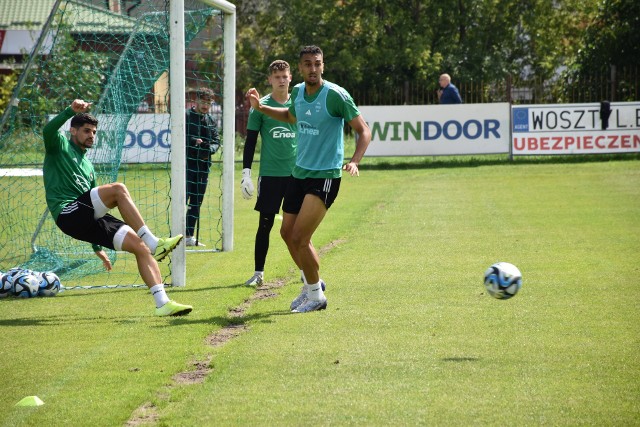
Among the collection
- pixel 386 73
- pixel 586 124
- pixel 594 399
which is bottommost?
pixel 594 399

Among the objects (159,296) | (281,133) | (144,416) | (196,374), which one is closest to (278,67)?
(281,133)

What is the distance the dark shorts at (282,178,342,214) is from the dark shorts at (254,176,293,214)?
1487 millimetres

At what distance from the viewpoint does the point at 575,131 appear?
25.4 metres

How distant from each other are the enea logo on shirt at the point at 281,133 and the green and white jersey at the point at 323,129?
1829mm

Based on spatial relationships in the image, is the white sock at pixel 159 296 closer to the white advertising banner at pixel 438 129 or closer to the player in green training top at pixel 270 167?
the player in green training top at pixel 270 167

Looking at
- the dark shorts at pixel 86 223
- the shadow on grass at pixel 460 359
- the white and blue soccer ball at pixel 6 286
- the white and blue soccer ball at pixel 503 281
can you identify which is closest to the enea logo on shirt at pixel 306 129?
the dark shorts at pixel 86 223

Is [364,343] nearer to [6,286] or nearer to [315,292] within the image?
[315,292]

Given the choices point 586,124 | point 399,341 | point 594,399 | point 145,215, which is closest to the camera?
point 594,399

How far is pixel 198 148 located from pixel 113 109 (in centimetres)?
125

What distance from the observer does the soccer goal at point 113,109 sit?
→ 9.93 meters

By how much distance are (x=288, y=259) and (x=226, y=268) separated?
90 centimetres

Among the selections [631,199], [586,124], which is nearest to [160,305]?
[631,199]

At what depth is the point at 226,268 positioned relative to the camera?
11.3 meters

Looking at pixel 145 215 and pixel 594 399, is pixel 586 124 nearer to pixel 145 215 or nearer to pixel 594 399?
pixel 145 215
